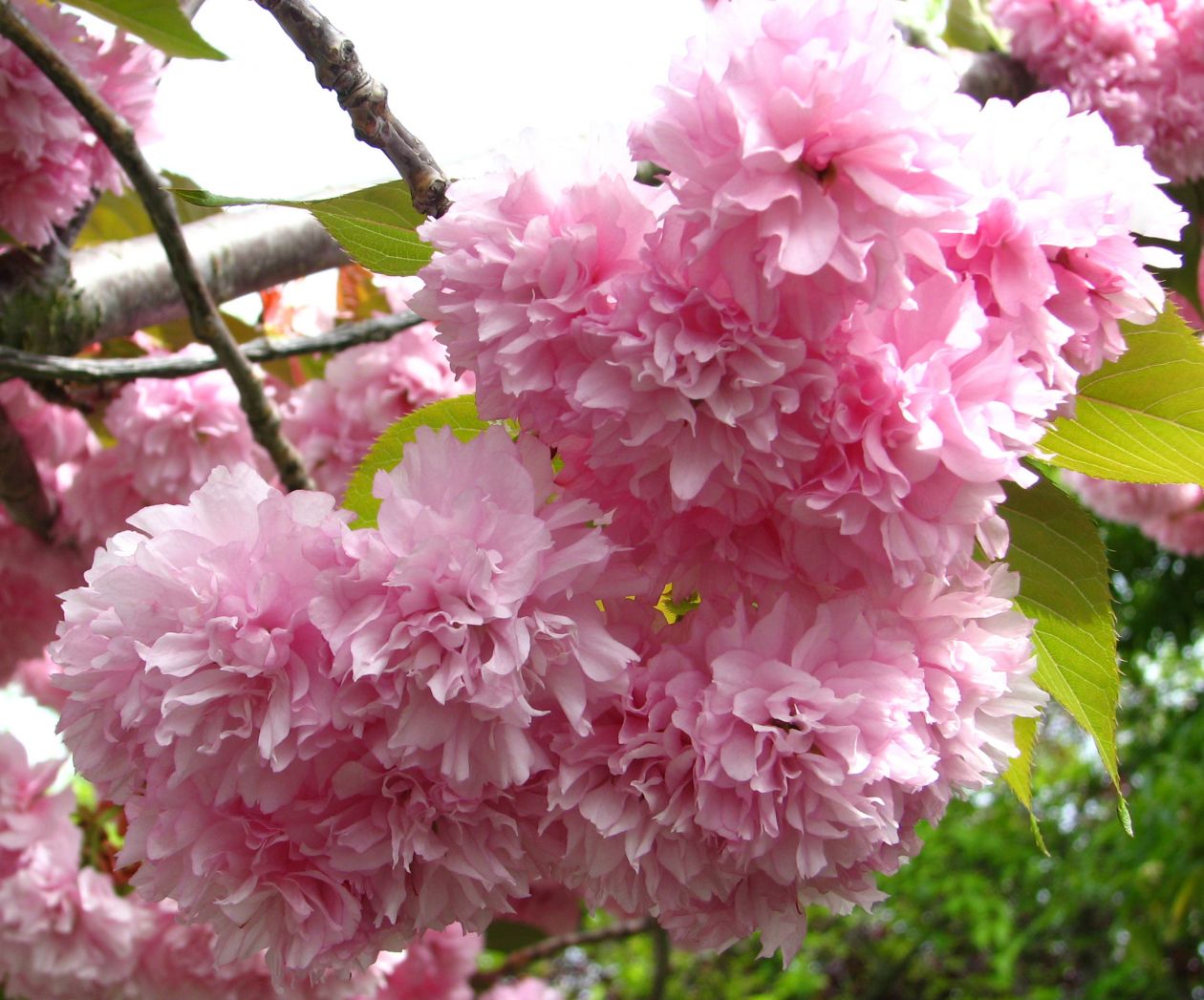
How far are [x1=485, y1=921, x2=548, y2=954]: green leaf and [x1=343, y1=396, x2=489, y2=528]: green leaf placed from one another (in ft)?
5.36

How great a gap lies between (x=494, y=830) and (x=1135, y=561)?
4.32 m

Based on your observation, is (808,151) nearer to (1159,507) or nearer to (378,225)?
(378,225)

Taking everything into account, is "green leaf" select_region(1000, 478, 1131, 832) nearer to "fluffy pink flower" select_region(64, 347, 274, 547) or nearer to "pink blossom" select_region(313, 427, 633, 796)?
"pink blossom" select_region(313, 427, 633, 796)

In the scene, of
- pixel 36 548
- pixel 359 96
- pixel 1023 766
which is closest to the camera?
pixel 359 96

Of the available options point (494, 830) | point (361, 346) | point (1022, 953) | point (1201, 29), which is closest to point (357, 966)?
point (494, 830)

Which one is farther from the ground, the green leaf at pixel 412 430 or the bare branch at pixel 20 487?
the green leaf at pixel 412 430

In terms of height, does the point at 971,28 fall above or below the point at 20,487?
above

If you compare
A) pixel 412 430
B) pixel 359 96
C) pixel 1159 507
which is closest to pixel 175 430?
pixel 412 430

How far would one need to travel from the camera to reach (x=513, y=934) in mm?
2184

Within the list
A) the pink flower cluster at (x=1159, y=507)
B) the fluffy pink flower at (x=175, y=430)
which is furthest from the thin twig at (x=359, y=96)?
the pink flower cluster at (x=1159, y=507)

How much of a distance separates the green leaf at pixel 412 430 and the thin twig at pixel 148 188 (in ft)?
1.40

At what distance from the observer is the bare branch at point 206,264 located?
1243mm

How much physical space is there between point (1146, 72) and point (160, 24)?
3.69 feet

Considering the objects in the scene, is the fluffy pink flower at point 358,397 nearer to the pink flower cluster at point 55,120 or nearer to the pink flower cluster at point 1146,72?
the pink flower cluster at point 55,120
